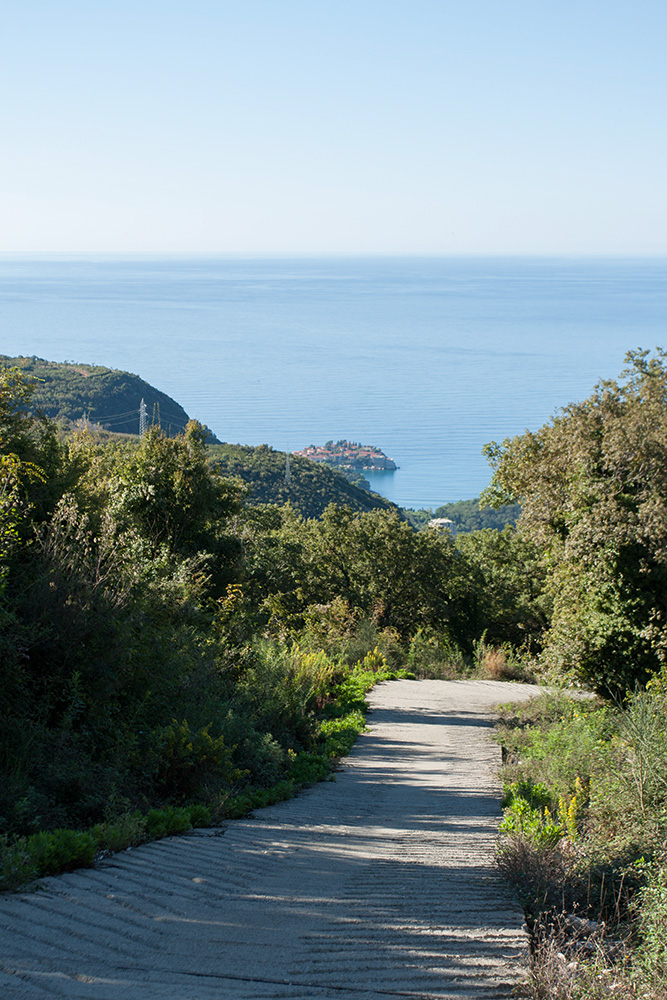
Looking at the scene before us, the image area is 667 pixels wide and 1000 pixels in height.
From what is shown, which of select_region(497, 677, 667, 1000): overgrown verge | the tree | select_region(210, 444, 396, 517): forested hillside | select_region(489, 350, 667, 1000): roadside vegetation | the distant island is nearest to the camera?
select_region(497, 677, 667, 1000): overgrown verge

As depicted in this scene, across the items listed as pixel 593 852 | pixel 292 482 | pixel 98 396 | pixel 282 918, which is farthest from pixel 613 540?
pixel 98 396

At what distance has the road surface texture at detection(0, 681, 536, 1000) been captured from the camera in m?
3.19

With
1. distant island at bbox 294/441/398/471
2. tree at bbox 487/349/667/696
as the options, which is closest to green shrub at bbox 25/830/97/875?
tree at bbox 487/349/667/696

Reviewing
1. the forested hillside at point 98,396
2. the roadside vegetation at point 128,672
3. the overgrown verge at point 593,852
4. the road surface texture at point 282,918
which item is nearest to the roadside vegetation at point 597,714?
the overgrown verge at point 593,852

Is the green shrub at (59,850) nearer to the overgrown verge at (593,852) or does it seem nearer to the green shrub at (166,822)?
the green shrub at (166,822)

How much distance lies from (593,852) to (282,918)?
8.49 ft

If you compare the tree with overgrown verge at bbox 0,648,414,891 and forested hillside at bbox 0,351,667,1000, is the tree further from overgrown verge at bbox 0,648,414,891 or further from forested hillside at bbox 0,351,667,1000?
overgrown verge at bbox 0,648,414,891

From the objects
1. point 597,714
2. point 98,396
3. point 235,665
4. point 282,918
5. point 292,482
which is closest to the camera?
point 282,918

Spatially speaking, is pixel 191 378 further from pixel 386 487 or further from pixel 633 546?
pixel 633 546

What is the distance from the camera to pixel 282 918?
4.02m

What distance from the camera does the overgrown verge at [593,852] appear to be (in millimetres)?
3531

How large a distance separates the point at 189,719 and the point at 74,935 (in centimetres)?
373

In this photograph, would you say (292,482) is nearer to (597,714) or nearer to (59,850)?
(597,714)

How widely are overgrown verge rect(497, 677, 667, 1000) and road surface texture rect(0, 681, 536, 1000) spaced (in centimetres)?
22
